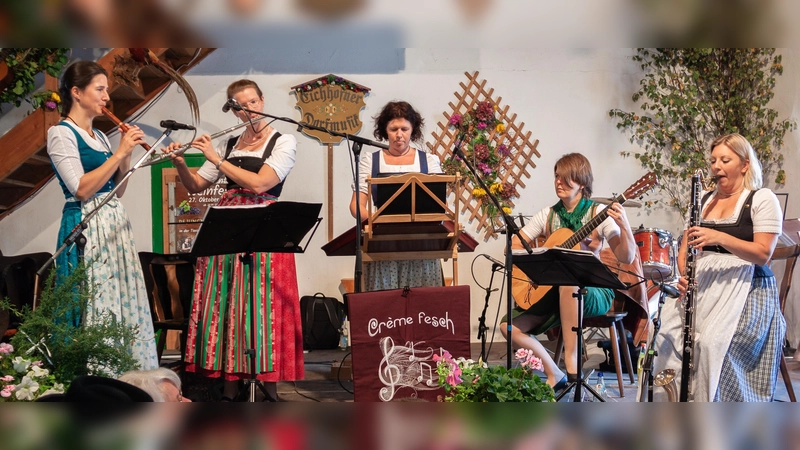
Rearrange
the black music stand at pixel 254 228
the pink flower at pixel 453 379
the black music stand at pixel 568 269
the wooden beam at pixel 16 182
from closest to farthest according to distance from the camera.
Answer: the pink flower at pixel 453 379
the black music stand at pixel 254 228
the black music stand at pixel 568 269
the wooden beam at pixel 16 182

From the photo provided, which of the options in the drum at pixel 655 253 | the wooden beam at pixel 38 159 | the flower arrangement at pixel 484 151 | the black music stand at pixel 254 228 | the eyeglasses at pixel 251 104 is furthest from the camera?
the flower arrangement at pixel 484 151

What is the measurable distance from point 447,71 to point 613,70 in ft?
5.00

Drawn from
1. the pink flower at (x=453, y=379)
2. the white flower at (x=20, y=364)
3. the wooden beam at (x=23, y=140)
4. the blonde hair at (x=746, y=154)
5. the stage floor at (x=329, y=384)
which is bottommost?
the stage floor at (x=329, y=384)

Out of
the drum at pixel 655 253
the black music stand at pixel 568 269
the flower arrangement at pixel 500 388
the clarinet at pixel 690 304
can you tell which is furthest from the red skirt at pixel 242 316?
the drum at pixel 655 253

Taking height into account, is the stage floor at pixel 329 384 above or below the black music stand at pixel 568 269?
below

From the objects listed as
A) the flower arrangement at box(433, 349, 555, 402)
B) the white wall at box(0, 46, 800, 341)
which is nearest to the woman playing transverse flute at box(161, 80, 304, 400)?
the flower arrangement at box(433, 349, 555, 402)

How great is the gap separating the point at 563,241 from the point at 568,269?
0.75 meters

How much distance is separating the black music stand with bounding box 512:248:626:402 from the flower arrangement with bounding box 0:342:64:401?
6.17ft

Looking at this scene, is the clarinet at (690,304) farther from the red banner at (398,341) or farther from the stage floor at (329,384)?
the red banner at (398,341)

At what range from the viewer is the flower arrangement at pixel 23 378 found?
5.55 feet

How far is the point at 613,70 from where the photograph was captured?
258 inches

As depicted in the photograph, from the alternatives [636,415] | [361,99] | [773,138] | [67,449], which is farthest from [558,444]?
[773,138]

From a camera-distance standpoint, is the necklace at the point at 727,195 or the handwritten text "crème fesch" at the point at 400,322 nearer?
the handwritten text "crème fesch" at the point at 400,322

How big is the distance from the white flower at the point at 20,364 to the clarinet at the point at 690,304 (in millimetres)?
2402
